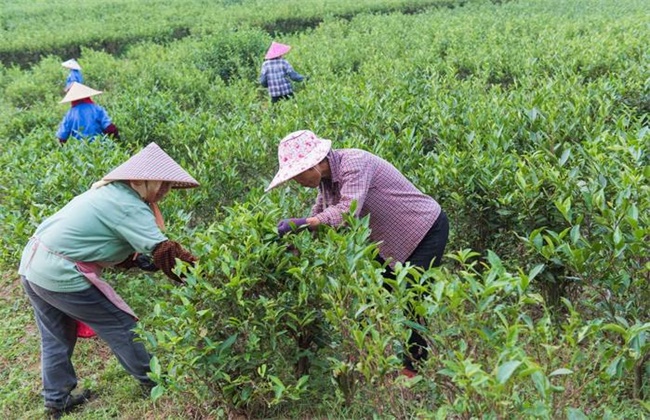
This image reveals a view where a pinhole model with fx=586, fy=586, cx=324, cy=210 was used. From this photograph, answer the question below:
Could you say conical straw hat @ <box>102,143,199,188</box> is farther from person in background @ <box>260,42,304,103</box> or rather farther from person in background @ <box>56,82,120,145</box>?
person in background @ <box>260,42,304,103</box>

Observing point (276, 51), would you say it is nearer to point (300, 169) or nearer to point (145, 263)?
point (145, 263)

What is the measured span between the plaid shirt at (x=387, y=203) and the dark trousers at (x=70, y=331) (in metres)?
1.28

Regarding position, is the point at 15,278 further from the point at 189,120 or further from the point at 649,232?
the point at 649,232

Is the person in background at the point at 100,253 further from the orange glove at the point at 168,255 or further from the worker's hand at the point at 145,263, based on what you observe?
the worker's hand at the point at 145,263

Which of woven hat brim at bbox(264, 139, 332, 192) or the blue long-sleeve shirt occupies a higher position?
woven hat brim at bbox(264, 139, 332, 192)

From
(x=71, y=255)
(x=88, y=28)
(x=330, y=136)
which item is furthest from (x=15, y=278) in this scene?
(x=88, y=28)

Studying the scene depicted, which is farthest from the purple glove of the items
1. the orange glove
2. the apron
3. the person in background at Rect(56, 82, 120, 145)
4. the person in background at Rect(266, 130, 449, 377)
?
the person in background at Rect(56, 82, 120, 145)

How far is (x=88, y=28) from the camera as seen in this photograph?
15602 millimetres

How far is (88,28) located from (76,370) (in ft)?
45.8

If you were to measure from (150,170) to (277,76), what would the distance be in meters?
5.70

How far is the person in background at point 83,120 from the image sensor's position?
6.33m

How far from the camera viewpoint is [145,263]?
349cm

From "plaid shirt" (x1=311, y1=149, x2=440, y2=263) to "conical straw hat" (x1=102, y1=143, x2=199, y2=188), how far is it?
794mm

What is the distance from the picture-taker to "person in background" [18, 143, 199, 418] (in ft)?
10.2
